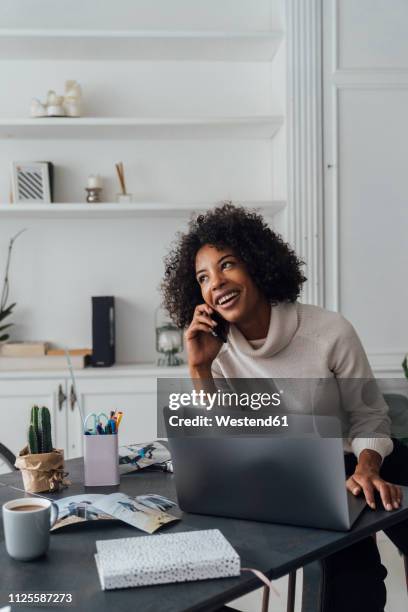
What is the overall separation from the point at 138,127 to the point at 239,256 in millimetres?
1507

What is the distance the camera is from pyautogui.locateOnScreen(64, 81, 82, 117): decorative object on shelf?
3.13m

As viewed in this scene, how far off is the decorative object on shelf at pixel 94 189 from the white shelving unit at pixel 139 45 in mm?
603

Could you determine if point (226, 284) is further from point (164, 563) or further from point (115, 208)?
point (115, 208)

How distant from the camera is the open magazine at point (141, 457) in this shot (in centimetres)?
151

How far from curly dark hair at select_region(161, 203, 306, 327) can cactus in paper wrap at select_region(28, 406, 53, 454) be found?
2.15 feet

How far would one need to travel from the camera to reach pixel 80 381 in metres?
2.99

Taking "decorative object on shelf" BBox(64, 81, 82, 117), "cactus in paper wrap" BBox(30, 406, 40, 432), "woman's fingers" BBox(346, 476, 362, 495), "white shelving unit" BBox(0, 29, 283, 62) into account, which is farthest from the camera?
"decorative object on shelf" BBox(64, 81, 82, 117)

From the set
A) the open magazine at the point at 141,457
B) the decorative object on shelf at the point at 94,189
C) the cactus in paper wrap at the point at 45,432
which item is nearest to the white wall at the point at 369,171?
the decorative object on shelf at the point at 94,189

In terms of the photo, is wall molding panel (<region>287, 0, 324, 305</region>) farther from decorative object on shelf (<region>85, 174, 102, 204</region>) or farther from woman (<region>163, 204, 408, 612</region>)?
woman (<region>163, 204, 408, 612</region>)

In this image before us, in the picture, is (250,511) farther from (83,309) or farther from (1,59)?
(1,59)

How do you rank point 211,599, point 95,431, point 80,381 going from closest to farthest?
point 211,599
point 95,431
point 80,381

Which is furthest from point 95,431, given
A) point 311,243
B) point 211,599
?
point 311,243

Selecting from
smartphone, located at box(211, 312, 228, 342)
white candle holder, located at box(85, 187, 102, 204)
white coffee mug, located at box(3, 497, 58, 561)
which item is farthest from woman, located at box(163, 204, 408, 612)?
white candle holder, located at box(85, 187, 102, 204)

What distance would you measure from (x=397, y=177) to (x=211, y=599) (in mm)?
2547
